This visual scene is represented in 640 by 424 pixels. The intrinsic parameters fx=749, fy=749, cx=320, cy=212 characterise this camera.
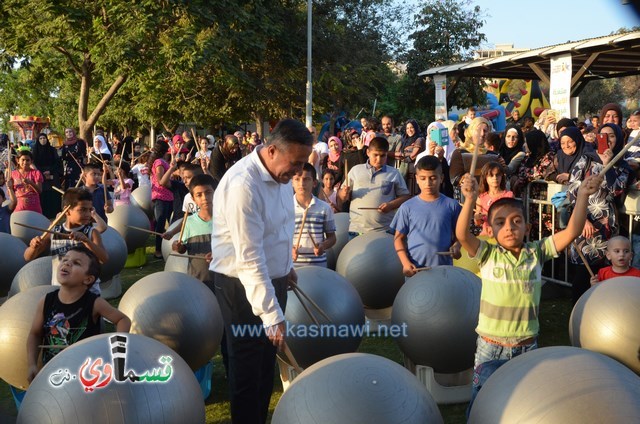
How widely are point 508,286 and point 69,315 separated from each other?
10.4 feet

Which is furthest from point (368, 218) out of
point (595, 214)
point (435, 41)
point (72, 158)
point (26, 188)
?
point (435, 41)

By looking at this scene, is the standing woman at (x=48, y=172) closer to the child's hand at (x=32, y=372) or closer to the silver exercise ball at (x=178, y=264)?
the silver exercise ball at (x=178, y=264)

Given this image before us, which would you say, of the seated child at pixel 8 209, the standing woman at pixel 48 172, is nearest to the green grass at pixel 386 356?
the seated child at pixel 8 209

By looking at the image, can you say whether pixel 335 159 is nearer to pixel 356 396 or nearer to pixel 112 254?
pixel 112 254

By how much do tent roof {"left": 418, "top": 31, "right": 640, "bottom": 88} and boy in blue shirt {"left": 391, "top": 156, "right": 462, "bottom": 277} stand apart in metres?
8.11

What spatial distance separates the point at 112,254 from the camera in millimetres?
10367

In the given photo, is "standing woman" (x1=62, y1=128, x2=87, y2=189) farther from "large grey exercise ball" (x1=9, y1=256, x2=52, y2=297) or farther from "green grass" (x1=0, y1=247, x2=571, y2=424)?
"large grey exercise ball" (x1=9, y1=256, x2=52, y2=297)

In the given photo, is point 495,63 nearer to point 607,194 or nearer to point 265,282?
point 607,194

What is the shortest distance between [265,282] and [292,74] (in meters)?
28.6

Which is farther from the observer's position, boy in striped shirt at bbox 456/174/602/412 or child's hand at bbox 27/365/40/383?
child's hand at bbox 27/365/40/383

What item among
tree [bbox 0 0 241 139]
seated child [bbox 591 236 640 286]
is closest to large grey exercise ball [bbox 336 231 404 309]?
seated child [bbox 591 236 640 286]

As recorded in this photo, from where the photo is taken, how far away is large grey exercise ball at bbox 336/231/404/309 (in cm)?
835

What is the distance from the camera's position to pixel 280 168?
4.44 metres

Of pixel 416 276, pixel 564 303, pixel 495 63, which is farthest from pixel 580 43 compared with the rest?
pixel 416 276
